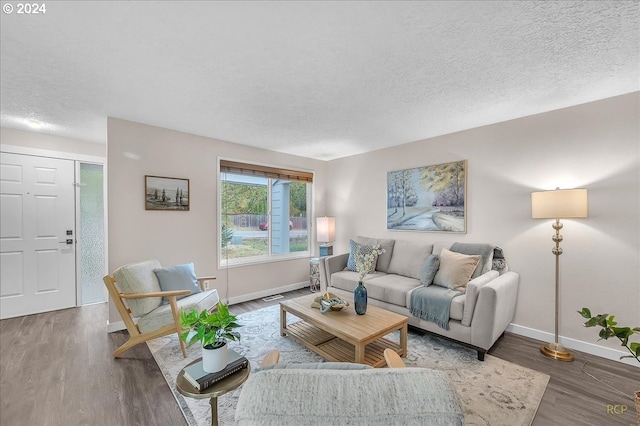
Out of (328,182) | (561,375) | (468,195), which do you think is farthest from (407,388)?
(328,182)

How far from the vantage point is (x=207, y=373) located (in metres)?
1.28

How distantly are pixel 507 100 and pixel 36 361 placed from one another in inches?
193

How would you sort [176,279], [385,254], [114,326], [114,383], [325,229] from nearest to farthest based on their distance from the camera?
[114,383] → [176,279] → [114,326] → [385,254] → [325,229]

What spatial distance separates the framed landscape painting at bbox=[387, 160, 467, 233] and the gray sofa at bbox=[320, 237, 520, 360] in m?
0.30

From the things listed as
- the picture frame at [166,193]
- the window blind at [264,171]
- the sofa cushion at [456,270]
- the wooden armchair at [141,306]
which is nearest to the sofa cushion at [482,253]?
the sofa cushion at [456,270]

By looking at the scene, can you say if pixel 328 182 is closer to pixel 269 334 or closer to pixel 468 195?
pixel 468 195

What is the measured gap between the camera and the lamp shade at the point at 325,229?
188 inches

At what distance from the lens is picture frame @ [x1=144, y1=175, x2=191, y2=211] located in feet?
10.7

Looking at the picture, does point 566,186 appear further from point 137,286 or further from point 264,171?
point 137,286

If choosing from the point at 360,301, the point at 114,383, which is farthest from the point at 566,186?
the point at 114,383

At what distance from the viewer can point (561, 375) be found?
7.23 ft

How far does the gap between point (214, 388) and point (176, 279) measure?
75.2 inches

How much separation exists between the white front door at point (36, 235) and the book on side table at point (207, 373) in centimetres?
A: 377

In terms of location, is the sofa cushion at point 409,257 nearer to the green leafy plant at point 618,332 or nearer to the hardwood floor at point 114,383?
the hardwood floor at point 114,383
